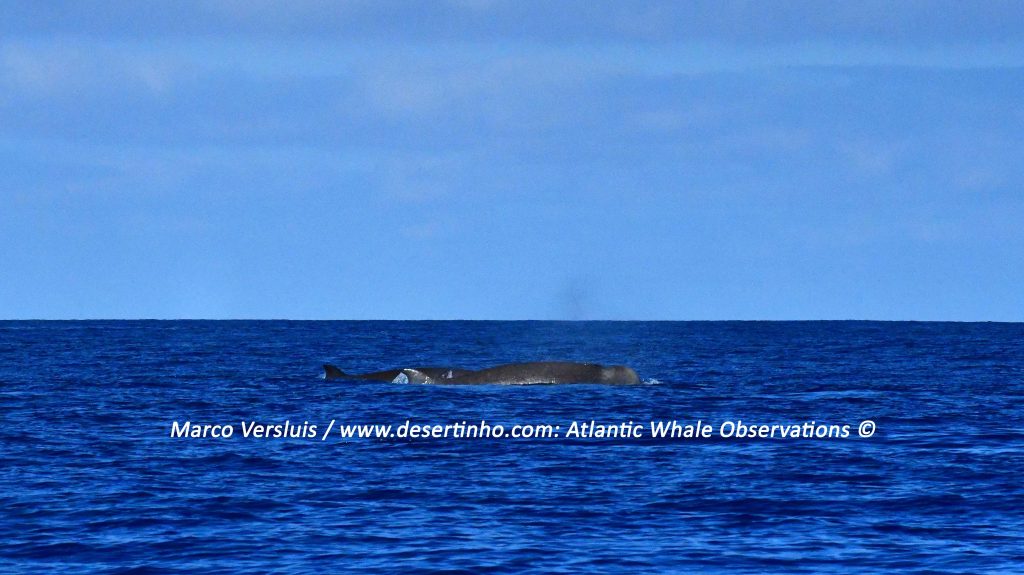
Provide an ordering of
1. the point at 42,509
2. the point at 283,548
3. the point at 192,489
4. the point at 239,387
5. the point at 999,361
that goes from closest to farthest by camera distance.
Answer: the point at 283,548
the point at 42,509
the point at 192,489
the point at 239,387
the point at 999,361

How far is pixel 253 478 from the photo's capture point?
88.3ft

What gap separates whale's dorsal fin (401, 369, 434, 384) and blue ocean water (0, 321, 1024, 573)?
4174 millimetres

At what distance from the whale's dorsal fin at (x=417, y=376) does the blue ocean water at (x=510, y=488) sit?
4.17 metres

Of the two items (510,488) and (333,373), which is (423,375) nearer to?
(333,373)

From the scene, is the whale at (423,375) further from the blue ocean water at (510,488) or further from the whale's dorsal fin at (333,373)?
the blue ocean water at (510,488)

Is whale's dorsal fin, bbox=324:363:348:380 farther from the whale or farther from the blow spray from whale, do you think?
the blow spray from whale

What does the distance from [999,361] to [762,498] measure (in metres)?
61.5

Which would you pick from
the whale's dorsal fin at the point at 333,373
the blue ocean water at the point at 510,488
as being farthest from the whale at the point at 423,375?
the blue ocean water at the point at 510,488

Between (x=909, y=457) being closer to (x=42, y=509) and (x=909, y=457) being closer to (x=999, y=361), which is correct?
(x=42, y=509)

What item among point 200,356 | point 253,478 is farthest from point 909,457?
point 200,356

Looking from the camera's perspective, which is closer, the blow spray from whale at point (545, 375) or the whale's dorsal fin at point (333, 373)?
the blow spray from whale at point (545, 375)

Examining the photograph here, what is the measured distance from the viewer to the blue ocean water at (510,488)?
65.5ft

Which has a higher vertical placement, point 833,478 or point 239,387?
point 239,387

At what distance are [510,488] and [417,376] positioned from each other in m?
26.5
